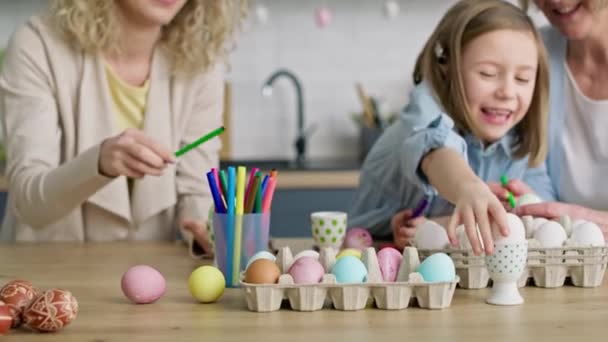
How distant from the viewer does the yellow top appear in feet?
6.81

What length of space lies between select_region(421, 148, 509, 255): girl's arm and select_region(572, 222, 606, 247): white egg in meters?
0.15

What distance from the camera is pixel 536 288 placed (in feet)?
4.37

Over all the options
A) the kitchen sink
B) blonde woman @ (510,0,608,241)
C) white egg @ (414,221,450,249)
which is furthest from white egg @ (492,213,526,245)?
the kitchen sink

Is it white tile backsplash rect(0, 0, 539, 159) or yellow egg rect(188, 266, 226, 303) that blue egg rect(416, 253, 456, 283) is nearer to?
yellow egg rect(188, 266, 226, 303)

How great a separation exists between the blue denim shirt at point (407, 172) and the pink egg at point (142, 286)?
60 centimetres

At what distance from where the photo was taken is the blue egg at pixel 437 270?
1.18 meters

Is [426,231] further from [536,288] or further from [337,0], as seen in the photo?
[337,0]

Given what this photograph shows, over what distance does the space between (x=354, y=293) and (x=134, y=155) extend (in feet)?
1.74

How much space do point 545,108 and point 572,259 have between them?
67cm

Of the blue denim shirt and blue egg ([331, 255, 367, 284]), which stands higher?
the blue denim shirt

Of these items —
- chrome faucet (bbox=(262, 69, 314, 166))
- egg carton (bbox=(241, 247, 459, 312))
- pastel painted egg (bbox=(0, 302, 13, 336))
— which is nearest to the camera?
pastel painted egg (bbox=(0, 302, 13, 336))

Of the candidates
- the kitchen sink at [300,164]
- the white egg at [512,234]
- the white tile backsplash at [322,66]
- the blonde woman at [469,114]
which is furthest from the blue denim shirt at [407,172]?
the white tile backsplash at [322,66]

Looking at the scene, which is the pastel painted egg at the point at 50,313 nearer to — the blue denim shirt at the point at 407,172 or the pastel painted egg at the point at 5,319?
the pastel painted egg at the point at 5,319

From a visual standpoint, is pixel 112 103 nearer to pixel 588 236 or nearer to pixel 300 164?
pixel 588 236
